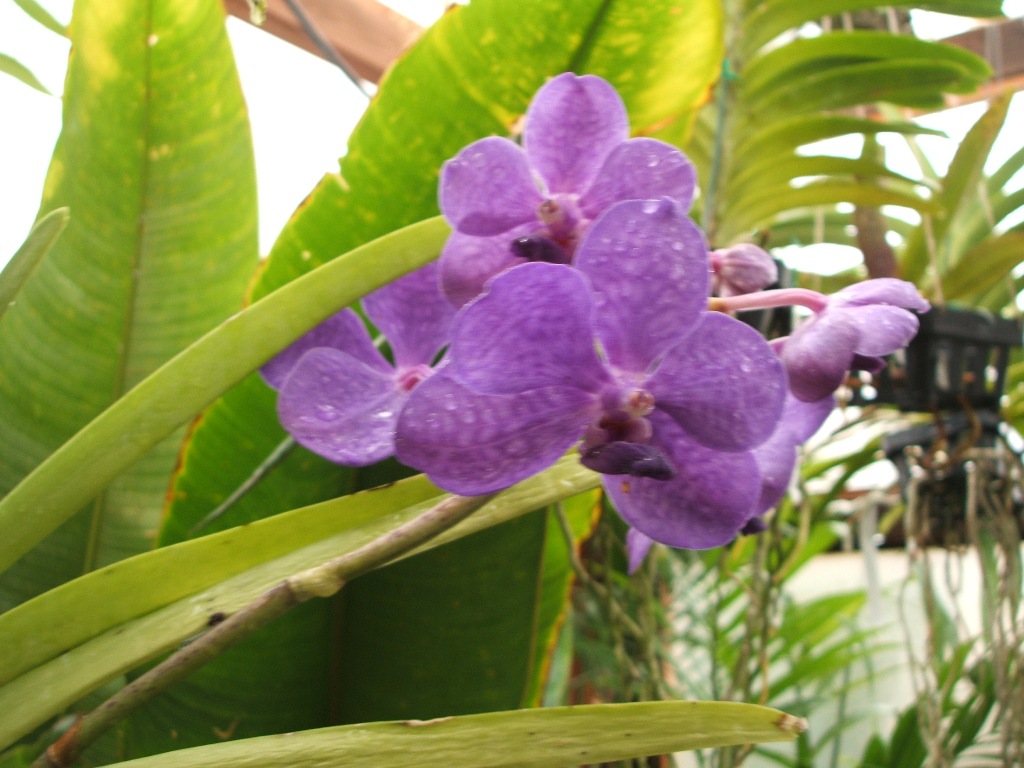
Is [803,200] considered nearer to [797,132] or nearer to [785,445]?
[797,132]

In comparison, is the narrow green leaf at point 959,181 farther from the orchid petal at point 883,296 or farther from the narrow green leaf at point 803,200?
the orchid petal at point 883,296

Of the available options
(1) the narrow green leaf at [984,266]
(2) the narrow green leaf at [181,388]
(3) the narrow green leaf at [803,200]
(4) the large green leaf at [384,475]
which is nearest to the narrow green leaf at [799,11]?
(3) the narrow green leaf at [803,200]

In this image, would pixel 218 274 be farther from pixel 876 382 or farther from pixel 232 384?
pixel 876 382

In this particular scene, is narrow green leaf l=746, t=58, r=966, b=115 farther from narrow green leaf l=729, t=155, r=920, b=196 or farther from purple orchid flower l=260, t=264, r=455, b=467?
purple orchid flower l=260, t=264, r=455, b=467

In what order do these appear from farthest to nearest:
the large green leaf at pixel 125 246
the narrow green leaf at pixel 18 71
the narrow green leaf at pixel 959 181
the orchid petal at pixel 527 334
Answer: the narrow green leaf at pixel 959 181 < the narrow green leaf at pixel 18 71 < the large green leaf at pixel 125 246 < the orchid petal at pixel 527 334

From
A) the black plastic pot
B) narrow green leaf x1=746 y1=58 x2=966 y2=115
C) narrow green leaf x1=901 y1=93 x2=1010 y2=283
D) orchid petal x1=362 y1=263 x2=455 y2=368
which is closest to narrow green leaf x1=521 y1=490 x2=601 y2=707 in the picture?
orchid petal x1=362 y1=263 x2=455 y2=368

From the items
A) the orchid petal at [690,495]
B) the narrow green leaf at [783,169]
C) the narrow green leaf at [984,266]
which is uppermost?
the narrow green leaf at [783,169]

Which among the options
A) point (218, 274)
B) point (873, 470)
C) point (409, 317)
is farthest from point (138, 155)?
point (873, 470)
